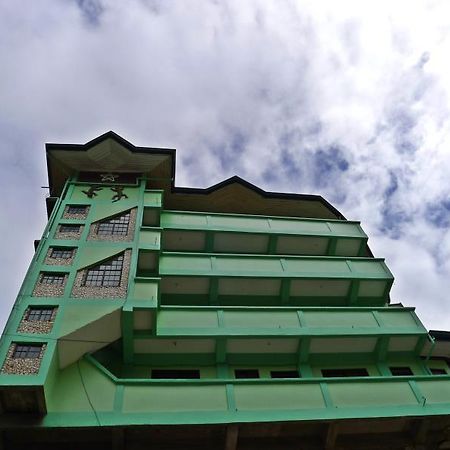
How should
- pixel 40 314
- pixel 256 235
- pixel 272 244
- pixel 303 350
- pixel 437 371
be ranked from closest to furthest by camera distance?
pixel 40 314, pixel 303 350, pixel 437 371, pixel 256 235, pixel 272 244

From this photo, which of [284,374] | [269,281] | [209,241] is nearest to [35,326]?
[284,374]

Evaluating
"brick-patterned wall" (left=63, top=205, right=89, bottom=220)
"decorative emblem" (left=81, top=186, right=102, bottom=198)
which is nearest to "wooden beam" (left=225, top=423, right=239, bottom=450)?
"brick-patterned wall" (left=63, top=205, right=89, bottom=220)

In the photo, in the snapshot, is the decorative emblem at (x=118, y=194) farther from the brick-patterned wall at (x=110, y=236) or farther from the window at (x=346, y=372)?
the window at (x=346, y=372)

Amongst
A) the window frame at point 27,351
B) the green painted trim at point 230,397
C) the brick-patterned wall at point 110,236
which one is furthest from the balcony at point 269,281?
the window frame at point 27,351

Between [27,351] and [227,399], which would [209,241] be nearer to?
[227,399]

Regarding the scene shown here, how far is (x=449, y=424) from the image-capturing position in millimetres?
15930

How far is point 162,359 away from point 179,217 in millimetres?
8722

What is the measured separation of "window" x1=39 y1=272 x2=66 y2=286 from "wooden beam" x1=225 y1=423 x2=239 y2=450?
834cm

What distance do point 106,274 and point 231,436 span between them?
810 cm

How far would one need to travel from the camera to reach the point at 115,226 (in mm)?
22094

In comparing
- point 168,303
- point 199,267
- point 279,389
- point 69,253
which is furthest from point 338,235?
point 69,253

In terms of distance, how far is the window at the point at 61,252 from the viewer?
19641 mm

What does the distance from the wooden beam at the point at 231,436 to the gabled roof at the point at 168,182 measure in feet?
50.3

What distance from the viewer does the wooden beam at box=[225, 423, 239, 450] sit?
575 inches
